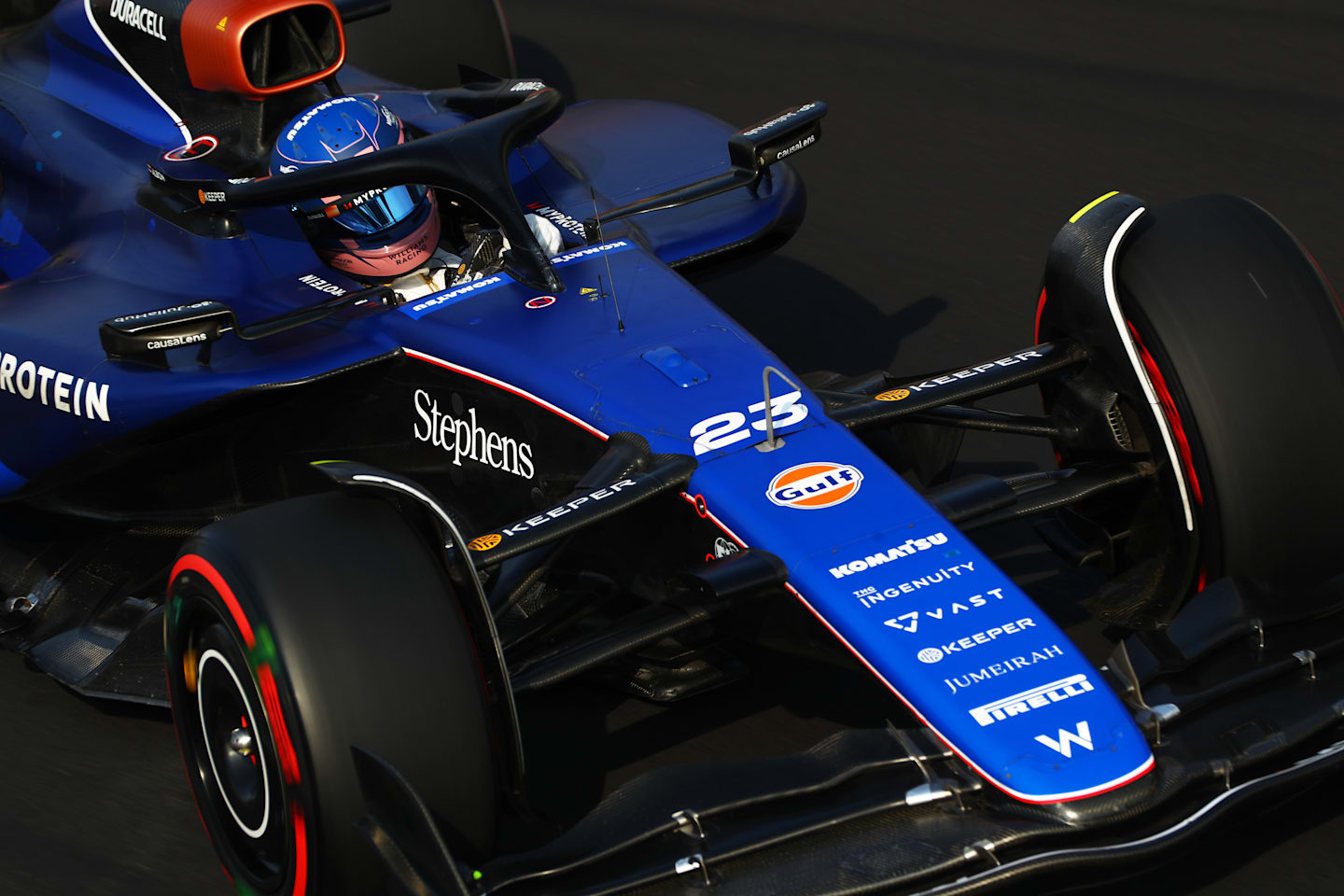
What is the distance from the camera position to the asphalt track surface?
12.9 feet

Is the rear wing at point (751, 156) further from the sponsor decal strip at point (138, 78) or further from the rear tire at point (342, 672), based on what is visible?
the rear tire at point (342, 672)

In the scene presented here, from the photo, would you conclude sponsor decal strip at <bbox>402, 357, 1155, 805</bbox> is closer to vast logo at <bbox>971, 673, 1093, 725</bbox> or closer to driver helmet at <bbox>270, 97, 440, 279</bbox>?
vast logo at <bbox>971, 673, 1093, 725</bbox>

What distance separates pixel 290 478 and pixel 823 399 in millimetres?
1617

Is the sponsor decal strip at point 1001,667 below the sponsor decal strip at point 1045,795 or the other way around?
the other way around

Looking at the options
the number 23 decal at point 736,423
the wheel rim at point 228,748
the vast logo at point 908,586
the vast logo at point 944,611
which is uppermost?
the number 23 decal at point 736,423

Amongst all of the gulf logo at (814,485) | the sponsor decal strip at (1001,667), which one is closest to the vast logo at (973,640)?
the sponsor decal strip at (1001,667)

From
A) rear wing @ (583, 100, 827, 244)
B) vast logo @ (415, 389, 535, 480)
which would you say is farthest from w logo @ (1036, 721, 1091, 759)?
rear wing @ (583, 100, 827, 244)

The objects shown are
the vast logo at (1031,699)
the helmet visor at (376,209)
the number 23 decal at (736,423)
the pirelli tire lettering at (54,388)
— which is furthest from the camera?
the helmet visor at (376,209)

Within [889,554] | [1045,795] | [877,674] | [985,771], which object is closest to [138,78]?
[889,554]

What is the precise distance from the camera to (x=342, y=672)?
9.87 feet

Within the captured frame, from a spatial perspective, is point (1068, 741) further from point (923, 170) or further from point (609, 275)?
point (923, 170)

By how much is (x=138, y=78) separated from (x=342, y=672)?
312cm

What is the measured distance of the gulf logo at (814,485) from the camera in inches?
138

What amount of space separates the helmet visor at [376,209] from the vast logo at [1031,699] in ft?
7.60
